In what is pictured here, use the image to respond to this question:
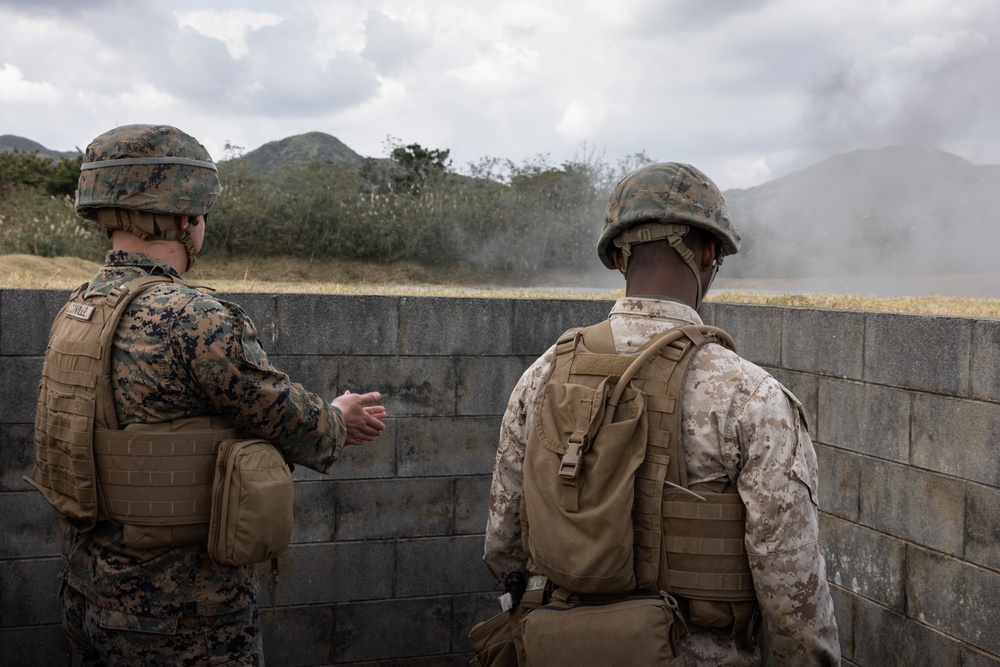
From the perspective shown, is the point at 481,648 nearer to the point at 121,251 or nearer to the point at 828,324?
the point at 121,251

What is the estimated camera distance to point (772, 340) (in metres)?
4.14

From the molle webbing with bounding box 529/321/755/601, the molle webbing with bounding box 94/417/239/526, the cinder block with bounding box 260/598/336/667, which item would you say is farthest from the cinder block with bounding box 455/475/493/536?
the molle webbing with bounding box 529/321/755/601

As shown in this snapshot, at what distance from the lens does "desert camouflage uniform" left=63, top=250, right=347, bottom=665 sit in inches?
97.9

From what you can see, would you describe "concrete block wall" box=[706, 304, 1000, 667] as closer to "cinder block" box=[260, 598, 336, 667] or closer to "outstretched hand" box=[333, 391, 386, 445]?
"outstretched hand" box=[333, 391, 386, 445]

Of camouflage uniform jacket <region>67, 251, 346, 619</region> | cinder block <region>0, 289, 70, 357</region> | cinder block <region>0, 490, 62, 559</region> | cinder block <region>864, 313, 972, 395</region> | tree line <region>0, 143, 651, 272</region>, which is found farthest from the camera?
tree line <region>0, 143, 651, 272</region>

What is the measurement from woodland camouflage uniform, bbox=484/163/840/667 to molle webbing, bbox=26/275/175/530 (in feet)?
5.15

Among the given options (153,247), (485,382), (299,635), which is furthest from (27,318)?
(485,382)

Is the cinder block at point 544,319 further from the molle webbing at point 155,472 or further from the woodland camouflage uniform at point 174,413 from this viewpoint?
the molle webbing at point 155,472

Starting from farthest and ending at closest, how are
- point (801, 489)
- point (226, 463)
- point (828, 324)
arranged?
point (828, 324) → point (226, 463) → point (801, 489)

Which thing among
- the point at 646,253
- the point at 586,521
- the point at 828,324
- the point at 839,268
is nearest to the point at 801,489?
the point at 586,521

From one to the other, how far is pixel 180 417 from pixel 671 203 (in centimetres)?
146

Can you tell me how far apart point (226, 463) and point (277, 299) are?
1780 mm

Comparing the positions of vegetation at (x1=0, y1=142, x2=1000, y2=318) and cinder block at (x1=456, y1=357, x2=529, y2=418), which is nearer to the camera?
cinder block at (x1=456, y1=357, x2=529, y2=418)

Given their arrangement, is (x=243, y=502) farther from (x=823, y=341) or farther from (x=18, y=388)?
(x=823, y=341)
